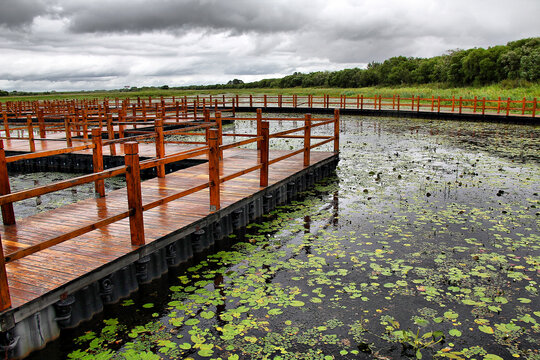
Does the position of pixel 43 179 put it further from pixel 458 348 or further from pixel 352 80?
pixel 352 80

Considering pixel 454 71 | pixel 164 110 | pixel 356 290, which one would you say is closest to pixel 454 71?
pixel 454 71

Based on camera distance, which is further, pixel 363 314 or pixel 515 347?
pixel 363 314

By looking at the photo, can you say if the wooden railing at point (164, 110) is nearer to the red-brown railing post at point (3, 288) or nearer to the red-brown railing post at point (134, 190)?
the red-brown railing post at point (134, 190)

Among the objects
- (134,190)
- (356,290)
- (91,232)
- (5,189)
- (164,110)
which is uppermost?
(164,110)

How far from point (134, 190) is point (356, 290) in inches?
126

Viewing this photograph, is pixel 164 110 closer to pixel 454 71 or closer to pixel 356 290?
→ pixel 356 290

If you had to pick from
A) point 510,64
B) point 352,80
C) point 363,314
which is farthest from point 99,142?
point 352,80

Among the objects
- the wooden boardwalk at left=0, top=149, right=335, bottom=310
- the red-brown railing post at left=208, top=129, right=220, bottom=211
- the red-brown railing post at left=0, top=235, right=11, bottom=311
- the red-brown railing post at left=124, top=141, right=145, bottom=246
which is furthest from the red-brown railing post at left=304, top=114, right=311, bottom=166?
the red-brown railing post at left=0, top=235, right=11, bottom=311

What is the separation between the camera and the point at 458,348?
15.4 feet

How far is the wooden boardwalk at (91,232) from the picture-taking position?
4945 mm

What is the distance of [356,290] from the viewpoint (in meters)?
5.97

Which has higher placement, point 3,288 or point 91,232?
point 3,288

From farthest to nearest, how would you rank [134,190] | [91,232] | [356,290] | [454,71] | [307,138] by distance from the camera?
[454,71] → [307,138] → [91,232] → [356,290] → [134,190]

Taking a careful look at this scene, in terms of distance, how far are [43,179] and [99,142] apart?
7.10 m
